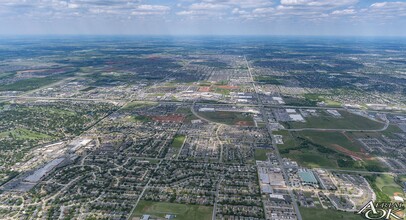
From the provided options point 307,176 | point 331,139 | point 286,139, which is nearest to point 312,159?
point 307,176

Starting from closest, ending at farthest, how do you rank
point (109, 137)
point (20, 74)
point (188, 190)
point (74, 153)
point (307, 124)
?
point (188, 190)
point (74, 153)
point (109, 137)
point (307, 124)
point (20, 74)

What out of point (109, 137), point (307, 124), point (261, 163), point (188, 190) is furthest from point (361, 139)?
point (109, 137)

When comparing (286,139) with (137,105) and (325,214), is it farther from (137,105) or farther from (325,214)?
(137,105)

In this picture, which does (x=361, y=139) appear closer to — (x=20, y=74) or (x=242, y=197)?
(x=242, y=197)

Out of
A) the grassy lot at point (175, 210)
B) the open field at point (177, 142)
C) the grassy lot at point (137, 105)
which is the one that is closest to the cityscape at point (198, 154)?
the grassy lot at point (175, 210)

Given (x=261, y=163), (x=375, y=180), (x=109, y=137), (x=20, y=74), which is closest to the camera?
(x=375, y=180)
